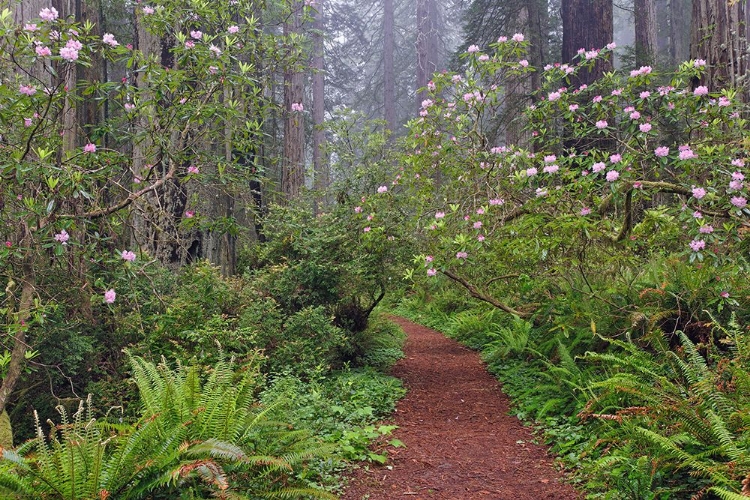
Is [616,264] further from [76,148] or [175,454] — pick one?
[76,148]

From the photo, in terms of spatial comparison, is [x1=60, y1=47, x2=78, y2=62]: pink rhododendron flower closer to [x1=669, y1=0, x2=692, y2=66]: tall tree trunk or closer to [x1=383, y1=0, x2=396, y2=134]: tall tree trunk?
[x1=383, y1=0, x2=396, y2=134]: tall tree trunk

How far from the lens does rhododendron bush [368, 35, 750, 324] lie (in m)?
4.11

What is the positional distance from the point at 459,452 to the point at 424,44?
1940 centimetres

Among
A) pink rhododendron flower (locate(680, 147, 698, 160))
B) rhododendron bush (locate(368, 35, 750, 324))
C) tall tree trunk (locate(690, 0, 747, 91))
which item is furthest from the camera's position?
tall tree trunk (locate(690, 0, 747, 91))

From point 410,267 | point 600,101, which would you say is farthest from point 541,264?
point 600,101

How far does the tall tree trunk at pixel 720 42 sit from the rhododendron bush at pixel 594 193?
0.79 ft

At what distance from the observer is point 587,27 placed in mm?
7664

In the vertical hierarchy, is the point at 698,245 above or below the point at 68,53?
below

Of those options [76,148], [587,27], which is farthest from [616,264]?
[76,148]

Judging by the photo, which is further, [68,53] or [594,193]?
[594,193]

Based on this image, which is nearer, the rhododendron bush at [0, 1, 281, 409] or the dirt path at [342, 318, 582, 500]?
the rhododendron bush at [0, 1, 281, 409]

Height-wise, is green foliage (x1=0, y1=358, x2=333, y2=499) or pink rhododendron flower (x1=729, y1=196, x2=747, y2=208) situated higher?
pink rhododendron flower (x1=729, y1=196, x2=747, y2=208)

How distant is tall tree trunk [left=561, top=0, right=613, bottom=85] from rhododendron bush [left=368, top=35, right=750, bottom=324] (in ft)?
6.53

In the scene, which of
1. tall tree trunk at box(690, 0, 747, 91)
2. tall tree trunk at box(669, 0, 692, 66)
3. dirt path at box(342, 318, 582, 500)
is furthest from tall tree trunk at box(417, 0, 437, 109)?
dirt path at box(342, 318, 582, 500)
